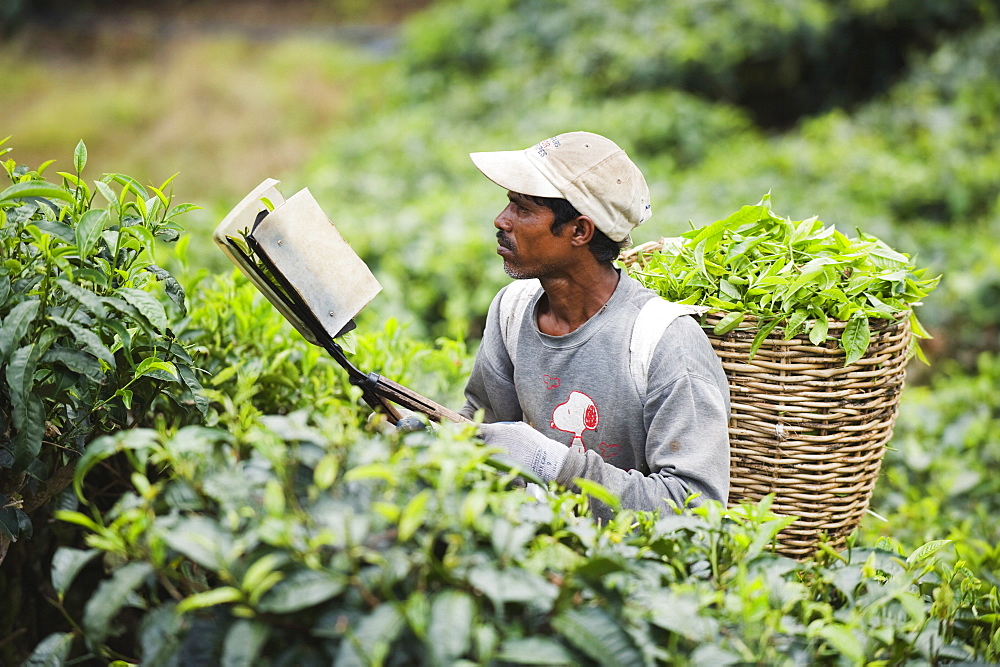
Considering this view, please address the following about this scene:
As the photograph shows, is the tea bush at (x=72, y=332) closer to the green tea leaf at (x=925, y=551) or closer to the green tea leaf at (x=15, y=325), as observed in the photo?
the green tea leaf at (x=15, y=325)

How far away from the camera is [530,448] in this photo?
2053mm

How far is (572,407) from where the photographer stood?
230 cm

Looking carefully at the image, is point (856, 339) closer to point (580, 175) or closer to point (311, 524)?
point (580, 175)

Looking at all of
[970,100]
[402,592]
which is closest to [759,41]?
[970,100]

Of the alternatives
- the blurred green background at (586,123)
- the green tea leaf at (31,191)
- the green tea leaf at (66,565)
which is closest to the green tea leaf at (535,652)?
the green tea leaf at (66,565)

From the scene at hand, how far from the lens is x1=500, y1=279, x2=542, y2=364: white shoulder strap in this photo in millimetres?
2451

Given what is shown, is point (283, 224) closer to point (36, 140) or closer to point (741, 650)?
point (741, 650)

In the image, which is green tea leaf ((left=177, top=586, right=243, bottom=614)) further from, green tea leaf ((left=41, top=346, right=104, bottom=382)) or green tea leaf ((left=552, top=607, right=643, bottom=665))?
green tea leaf ((left=41, top=346, right=104, bottom=382))

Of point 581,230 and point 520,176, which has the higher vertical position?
point 520,176

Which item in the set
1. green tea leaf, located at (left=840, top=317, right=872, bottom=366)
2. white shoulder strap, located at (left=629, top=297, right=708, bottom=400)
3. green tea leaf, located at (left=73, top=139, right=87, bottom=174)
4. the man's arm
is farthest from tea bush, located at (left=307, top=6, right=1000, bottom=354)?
green tea leaf, located at (left=840, top=317, right=872, bottom=366)

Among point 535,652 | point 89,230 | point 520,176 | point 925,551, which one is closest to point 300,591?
point 535,652

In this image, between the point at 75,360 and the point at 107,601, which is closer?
the point at 107,601

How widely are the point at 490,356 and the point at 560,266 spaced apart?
0.38 metres

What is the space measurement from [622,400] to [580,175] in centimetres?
58
